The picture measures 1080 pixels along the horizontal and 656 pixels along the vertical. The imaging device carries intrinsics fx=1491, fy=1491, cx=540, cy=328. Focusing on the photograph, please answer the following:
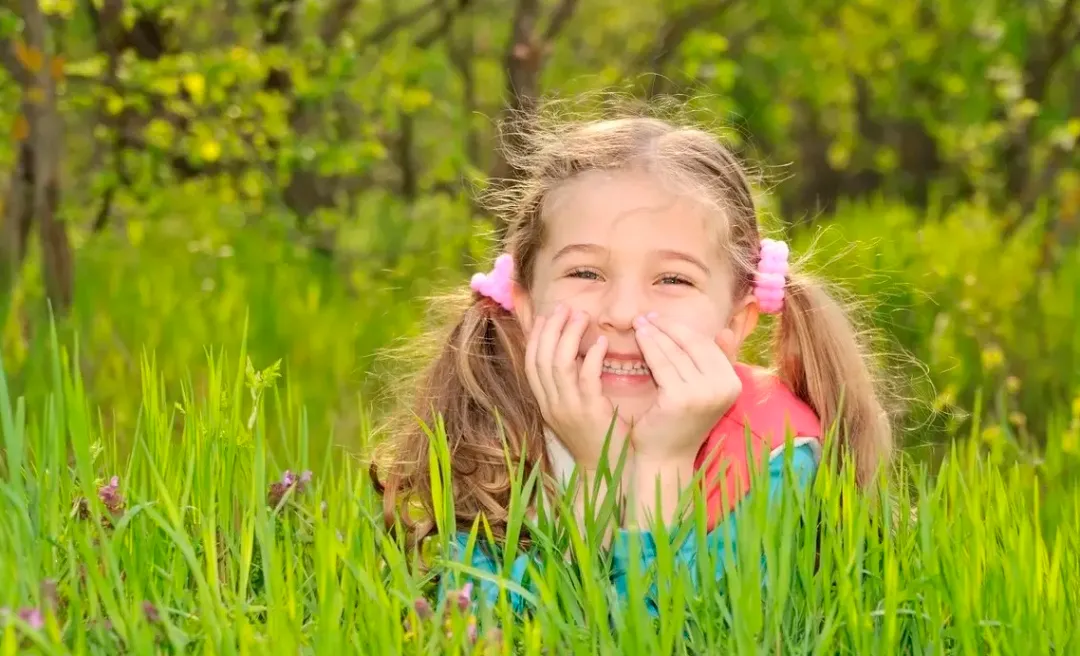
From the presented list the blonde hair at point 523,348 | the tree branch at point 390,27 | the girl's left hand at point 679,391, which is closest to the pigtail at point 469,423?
the blonde hair at point 523,348

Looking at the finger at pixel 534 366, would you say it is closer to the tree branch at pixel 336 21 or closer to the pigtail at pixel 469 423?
the pigtail at pixel 469 423

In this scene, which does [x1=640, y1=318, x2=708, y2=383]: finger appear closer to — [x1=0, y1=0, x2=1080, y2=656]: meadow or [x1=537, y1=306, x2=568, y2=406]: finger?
[x1=537, y1=306, x2=568, y2=406]: finger

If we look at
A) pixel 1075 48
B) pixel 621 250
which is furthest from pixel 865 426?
pixel 1075 48

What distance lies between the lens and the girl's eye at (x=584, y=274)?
2566 millimetres

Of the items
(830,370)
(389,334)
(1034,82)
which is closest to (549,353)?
(830,370)

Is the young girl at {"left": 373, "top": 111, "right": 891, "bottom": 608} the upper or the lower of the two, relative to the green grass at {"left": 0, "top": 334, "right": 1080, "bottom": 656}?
upper

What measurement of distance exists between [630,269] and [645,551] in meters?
0.49

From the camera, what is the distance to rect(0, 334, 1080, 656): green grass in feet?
6.15

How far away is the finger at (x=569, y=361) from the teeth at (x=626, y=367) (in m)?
0.10

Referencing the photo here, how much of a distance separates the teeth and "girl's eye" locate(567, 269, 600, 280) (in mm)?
148

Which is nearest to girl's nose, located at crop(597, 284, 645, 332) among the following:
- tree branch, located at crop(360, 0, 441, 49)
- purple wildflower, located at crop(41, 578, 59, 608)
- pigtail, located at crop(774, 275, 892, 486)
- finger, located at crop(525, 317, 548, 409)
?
finger, located at crop(525, 317, 548, 409)

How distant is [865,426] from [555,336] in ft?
2.14

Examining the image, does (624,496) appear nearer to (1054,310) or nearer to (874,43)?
(1054,310)

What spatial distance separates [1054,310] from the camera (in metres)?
5.14
